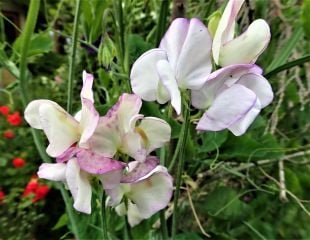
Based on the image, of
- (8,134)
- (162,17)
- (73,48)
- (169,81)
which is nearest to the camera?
(169,81)

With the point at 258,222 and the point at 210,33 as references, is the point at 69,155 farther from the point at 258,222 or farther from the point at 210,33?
the point at 258,222

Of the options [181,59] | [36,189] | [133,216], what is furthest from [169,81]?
[36,189]

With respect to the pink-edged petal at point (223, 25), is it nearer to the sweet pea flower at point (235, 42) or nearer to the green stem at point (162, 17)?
the sweet pea flower at point (235, 42)

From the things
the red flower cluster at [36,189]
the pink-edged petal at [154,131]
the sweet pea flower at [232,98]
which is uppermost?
the sweet pea flower at [232,98]

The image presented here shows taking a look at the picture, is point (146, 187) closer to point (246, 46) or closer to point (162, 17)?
point (246, 46)


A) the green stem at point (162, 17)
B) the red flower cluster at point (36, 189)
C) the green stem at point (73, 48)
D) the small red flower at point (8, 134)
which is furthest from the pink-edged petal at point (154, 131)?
the small red flower at point (8, 134)

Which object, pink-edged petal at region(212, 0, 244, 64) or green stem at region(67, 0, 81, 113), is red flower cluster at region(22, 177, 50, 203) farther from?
pink-edged petal at region(212, 0, 244, 64)
